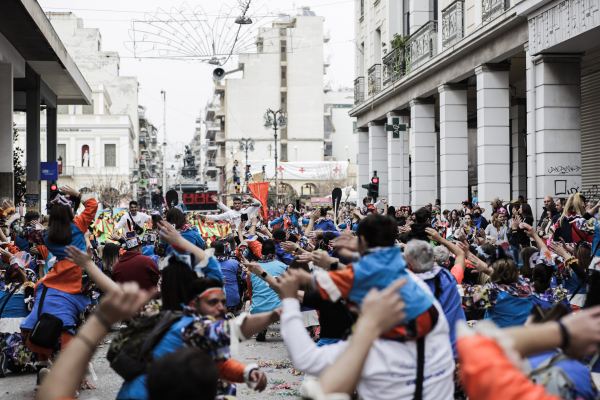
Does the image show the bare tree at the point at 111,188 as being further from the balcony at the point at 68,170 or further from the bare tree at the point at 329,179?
the bare tree at the point at 329,179

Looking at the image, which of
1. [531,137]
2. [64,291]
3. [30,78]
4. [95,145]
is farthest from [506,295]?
[95,145]

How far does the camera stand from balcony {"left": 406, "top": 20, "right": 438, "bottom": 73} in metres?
23.2

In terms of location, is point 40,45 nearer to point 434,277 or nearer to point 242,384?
point 242,384

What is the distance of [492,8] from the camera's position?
18.2m

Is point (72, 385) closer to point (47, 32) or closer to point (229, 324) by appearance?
point (229, 324)

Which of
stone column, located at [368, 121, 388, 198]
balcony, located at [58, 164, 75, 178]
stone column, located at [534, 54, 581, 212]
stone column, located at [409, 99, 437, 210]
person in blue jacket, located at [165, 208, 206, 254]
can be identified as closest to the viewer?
person in blue jacket, located at [165, 208, 206, 254]

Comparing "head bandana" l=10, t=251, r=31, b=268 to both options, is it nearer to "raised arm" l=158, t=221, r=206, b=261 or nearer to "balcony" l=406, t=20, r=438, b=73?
"raised arm" l=158, t=221, r=206, b=261

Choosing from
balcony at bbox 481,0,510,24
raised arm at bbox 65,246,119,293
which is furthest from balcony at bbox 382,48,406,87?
raised arm at bbox 65,246,119,293

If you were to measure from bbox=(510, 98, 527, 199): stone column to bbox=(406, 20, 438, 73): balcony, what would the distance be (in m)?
4.00

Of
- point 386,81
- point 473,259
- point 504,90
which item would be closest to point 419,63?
point 386,81

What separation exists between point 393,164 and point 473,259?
22.3m

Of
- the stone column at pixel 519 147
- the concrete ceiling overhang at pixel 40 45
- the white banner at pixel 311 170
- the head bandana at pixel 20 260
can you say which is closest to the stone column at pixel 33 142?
the concrete ceiling overhang at pixel 40 45

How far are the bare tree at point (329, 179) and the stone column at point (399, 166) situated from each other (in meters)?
41.3

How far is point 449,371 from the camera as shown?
11.9 feet
